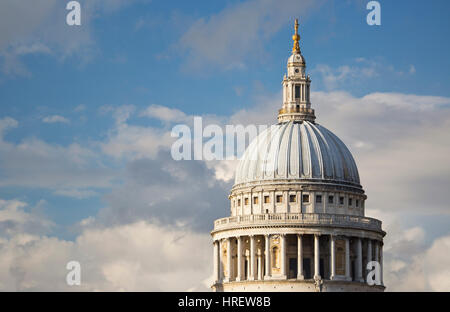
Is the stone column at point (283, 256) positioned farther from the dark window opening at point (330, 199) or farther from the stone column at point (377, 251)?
the stone column at point (377, 251)

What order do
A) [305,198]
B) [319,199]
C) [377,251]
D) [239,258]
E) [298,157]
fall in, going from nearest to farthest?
1. [239,258]
2. [305,198]
3. [319,199]
4. [377,251]
5. [298,157]

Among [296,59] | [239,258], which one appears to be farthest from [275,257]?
[296,59]

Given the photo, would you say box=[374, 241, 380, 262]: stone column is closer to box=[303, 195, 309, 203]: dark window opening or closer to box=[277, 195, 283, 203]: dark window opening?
box=[303, 195, 309, 203]: dark window opening

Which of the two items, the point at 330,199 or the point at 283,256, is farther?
the point at 330,199

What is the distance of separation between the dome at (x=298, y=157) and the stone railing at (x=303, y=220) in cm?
636

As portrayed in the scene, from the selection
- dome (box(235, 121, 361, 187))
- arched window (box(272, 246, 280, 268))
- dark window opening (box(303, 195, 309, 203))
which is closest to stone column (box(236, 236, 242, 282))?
arched window (box(272, 246, 280, 268))

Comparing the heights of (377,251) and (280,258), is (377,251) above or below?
above

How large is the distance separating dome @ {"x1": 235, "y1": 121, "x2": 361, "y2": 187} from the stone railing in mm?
6364

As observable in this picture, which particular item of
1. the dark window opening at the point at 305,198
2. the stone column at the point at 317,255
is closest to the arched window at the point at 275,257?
the stone column at the point at 317,255

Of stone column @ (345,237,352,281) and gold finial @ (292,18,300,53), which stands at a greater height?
gold finial @ (292,18,300,53)

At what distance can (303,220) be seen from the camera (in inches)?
7190

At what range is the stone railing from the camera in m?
182

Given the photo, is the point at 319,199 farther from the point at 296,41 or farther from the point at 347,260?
the point at 296,41

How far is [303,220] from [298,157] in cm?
1022
